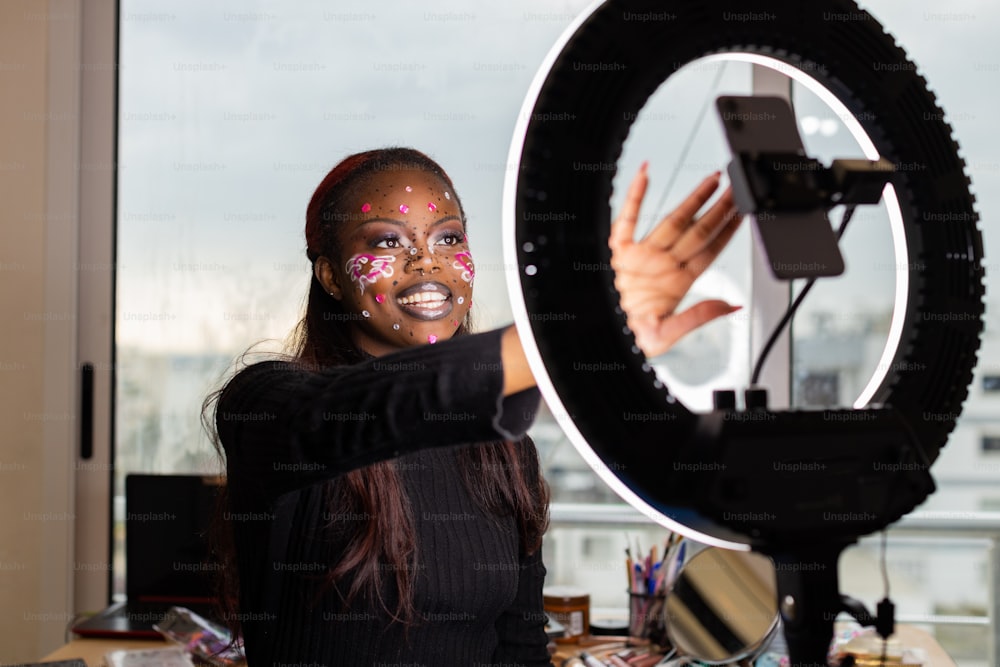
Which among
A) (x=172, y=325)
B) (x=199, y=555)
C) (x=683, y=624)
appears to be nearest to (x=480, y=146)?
(x=172, y=325)

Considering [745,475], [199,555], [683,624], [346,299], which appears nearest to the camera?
[745,475]

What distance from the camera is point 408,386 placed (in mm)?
533

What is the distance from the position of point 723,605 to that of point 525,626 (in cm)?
59

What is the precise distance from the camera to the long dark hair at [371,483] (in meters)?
1.13

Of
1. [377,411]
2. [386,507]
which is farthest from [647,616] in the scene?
[377,411]

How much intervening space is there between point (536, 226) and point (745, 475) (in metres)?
0.14

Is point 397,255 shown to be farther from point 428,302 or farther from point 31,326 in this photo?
point 31,326

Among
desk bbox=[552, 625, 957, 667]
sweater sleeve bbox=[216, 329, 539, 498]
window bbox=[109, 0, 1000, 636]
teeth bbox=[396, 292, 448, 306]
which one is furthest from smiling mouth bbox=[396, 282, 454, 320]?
window bbox=[109, 0, 1000, 636]

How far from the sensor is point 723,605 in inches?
31.4

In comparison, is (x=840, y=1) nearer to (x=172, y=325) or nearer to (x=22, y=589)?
(x=172, y=325)

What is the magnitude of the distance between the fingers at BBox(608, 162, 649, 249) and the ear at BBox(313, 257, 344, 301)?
2.66 feet

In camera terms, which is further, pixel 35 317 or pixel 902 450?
pixel 35 317

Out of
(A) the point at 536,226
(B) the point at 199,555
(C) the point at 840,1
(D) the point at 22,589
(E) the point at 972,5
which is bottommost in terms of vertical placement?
(D) the point at 22,589

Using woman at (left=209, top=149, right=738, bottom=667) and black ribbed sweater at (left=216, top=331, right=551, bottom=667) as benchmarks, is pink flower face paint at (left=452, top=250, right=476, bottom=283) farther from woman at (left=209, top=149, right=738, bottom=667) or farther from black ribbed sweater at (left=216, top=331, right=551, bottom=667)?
black ribbed sweater at (left=216, top=331, right=551, bottom=667)
